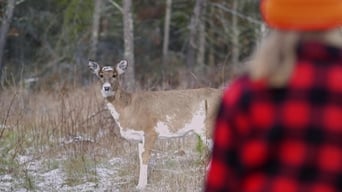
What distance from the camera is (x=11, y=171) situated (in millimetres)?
10375

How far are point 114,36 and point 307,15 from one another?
30837mm

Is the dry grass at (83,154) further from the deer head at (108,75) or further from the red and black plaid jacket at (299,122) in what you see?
the red and black plaid jacket at (299,122)

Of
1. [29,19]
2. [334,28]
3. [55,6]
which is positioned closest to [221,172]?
[334,28]

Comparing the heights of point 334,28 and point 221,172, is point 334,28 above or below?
above

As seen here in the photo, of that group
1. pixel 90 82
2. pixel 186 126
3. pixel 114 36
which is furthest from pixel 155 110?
pixel 114 36

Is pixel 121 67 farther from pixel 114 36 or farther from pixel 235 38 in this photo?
pixel 114 36

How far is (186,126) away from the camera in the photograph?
A: 11.4 m

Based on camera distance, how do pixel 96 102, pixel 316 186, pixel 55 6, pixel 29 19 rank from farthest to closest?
pixel 55 6 → pixel 29 19 → pixel 96 102 → pixel 316 186

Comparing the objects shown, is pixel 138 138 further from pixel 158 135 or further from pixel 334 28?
pixel 334 28

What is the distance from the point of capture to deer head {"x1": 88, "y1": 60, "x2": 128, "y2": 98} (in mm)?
11000

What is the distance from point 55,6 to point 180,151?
20.1 m

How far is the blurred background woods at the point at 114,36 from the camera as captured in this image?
27.0 meters

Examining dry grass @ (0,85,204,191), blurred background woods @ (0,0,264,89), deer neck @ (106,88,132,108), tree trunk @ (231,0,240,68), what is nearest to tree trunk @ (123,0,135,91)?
blurred background woods @ (0,0,264,89)

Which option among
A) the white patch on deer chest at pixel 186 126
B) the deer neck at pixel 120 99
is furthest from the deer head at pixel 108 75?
the white patch on deer chest at pixel 186 126
